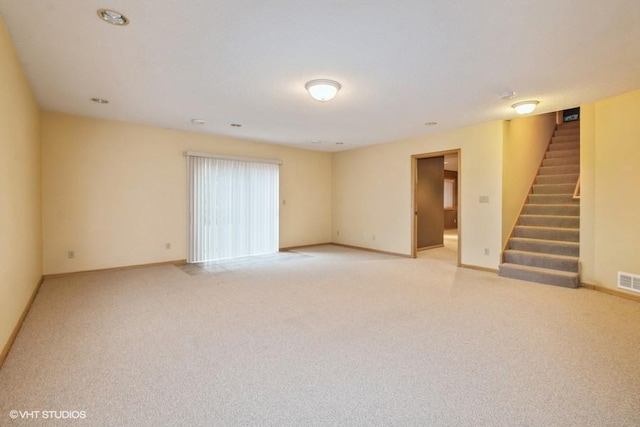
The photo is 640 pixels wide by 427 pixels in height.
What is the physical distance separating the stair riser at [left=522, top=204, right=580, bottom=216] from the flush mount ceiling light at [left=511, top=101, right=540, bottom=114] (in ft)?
6.79

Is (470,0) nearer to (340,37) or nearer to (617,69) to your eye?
(340,37)

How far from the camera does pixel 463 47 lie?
2621 millimetres

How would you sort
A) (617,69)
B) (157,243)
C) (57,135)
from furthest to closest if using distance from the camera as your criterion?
(157,243)
(57,135)
(617,69)

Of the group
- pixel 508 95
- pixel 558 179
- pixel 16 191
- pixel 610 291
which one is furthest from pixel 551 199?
pixel 16 191

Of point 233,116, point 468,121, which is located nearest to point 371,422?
point 233,116

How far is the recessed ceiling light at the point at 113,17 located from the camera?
2.16 metres

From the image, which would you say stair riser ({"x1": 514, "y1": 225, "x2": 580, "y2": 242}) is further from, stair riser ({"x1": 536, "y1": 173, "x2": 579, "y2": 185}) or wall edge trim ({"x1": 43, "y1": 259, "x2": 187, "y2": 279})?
wall edge trim ({"x1": 43, "y1": 259, "x2": 187, "y2": 279})

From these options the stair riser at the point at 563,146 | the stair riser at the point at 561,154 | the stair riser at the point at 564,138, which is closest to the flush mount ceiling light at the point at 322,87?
the stair riser at the point at 561,154

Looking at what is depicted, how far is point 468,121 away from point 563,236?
2.37m

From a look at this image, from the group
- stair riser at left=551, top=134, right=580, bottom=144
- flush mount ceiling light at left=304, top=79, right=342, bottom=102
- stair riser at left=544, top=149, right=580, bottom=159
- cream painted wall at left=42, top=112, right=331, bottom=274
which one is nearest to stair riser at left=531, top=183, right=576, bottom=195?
stair riser at left=544, top=149, right=580, bottom=159

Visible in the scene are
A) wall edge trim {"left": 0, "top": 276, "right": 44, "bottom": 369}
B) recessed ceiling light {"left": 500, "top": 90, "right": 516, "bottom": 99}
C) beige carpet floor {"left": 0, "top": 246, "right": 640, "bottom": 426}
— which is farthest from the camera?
recessed ceiling light {"left": 500, "top": 90, "right": 516, "bottom": 99}

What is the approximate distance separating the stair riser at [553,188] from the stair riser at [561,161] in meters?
0.77

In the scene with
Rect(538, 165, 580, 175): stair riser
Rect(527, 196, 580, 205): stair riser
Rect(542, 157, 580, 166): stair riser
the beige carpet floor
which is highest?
Rect(542, 157, 580, 166): stair riser

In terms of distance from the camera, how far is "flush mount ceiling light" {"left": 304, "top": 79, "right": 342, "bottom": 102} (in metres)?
3.33
